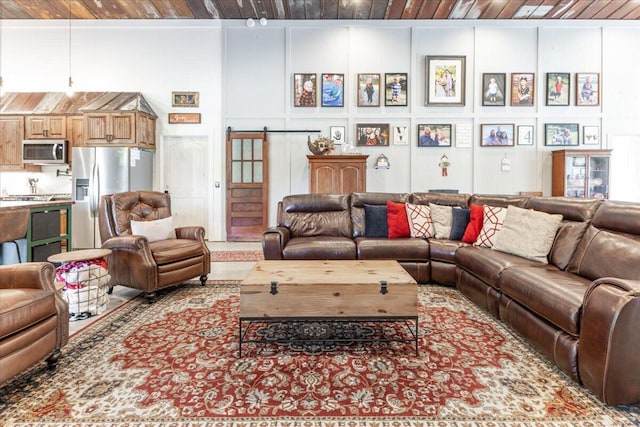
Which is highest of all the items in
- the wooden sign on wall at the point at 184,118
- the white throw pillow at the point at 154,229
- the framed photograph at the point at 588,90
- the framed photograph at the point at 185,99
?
the framed photograph at the point at 588,90

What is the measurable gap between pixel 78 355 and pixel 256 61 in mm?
5718

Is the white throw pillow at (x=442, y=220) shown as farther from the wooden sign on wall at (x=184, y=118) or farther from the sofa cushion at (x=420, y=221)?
the wooden sign on wall at (x=184, y=118)

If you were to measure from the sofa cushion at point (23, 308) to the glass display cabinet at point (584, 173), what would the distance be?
7201 millimetres

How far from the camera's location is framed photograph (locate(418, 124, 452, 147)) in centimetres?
650

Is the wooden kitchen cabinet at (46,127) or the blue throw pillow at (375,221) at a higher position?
the wooden kitchen cabinet at (46,127)

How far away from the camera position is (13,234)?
3273 mm

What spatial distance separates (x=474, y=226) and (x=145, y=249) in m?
3.27

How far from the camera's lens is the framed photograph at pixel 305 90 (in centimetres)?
647

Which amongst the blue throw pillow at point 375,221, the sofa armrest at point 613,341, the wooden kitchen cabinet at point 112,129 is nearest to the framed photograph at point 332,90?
the blue throw pillow at point 375,221

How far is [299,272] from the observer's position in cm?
240

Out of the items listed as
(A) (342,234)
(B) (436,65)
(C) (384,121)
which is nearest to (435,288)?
(A) (342,234)

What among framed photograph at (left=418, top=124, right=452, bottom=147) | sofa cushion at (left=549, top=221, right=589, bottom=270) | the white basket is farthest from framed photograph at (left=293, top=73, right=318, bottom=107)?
sofa cushion at (left=549, top=221, right=589, bottom=270)

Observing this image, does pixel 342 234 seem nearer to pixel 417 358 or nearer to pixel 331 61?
pixel 417 358

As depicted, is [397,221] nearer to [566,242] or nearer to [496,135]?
[566,242]
